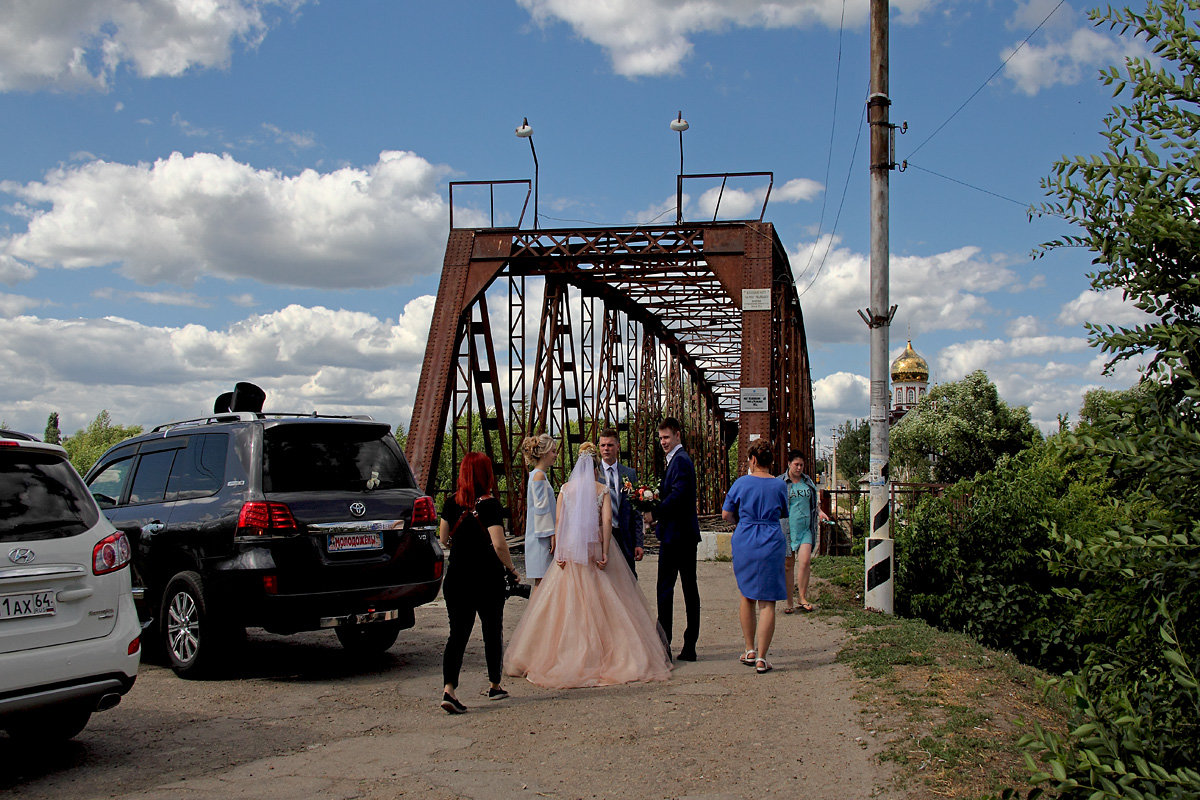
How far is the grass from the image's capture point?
A: 466 cm

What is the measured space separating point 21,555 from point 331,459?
117 inches

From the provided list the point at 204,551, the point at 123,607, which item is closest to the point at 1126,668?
the point at 123,607

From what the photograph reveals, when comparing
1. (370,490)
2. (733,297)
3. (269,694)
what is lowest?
(269,694)

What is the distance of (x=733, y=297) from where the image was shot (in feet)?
58.1

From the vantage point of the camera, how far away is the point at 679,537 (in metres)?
8.22

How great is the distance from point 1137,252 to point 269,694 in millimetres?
6155

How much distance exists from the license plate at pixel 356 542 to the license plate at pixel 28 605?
98.8 inches

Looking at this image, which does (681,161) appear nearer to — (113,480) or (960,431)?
(113,480)

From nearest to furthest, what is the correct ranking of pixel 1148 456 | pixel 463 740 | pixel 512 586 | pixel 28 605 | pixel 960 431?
pixel 1148 456 → pixel 28 605 → pixel 463 740 → pixel 512 586 → pixel 960 431

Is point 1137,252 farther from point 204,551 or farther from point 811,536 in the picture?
point 811,536

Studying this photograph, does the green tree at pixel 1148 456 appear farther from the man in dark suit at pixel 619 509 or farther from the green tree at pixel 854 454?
the green tree at pixel 854 454

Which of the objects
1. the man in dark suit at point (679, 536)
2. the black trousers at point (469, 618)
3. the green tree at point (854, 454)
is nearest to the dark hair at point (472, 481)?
the black trousers at point (469, 618)

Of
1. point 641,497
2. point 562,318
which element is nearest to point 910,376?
point 562,318

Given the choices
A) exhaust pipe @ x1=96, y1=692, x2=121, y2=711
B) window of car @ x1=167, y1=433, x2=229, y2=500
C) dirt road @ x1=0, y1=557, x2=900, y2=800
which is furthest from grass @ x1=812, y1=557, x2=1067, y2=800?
window of car @ x1=167, y1=433, x2=229, y2=500
